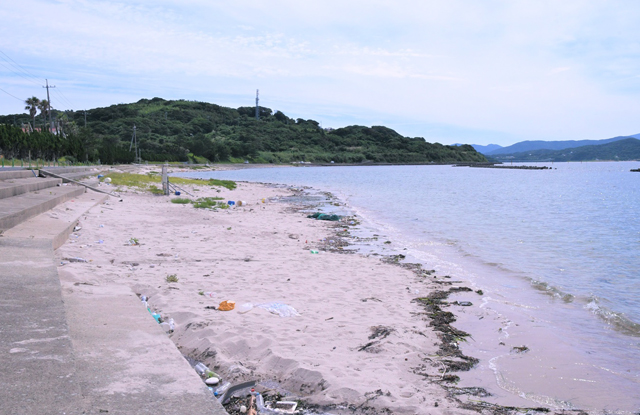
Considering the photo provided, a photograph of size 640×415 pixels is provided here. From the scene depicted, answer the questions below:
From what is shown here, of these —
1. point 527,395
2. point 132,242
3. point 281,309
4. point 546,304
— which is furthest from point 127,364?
point 132,242

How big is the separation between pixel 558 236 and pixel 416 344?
13.7 meters

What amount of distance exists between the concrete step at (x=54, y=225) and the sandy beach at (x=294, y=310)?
28 cm

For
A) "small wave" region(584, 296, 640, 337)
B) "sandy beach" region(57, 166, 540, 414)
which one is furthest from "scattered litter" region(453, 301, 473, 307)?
"small wave" region(584, 296, 640, 337)

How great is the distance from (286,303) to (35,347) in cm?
394

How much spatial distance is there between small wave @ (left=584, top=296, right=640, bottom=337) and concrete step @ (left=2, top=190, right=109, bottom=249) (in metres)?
8.65

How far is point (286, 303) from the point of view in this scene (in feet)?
23.1

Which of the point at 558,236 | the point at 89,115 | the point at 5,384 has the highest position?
the point at 89,115

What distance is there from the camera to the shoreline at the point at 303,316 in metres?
4.53

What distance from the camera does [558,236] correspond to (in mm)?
17500

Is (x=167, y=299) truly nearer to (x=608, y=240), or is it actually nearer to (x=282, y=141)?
(x=608, y=240)

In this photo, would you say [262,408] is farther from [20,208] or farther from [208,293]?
[20,208]

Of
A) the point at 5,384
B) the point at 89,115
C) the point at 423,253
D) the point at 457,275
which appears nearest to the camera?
the point at 5,384

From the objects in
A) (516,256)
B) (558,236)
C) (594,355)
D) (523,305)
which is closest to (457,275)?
(523,305)

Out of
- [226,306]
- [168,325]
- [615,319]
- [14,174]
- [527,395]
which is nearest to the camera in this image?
[527,395]
